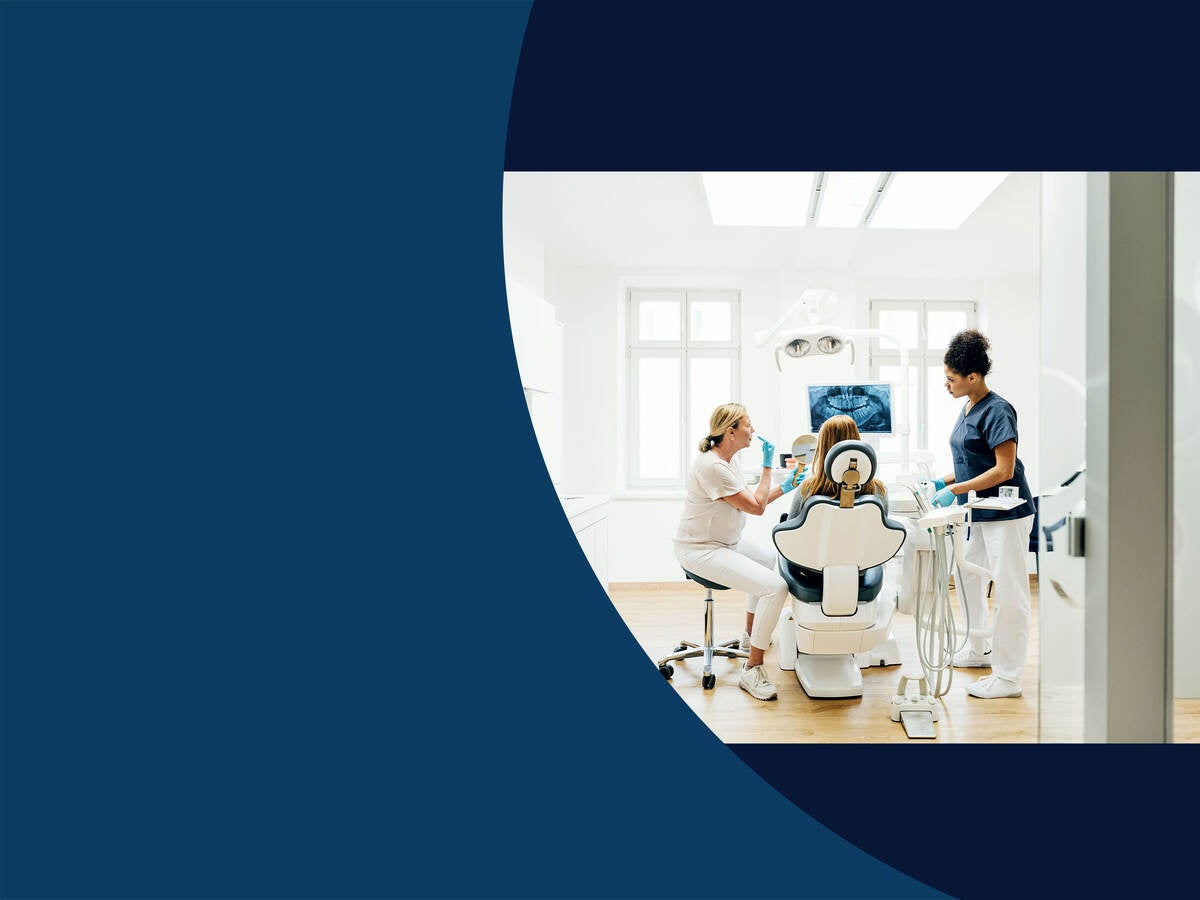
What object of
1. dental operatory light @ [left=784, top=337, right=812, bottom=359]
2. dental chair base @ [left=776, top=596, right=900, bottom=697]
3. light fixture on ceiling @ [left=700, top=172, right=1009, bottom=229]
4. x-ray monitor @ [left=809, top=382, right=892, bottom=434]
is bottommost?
dental chair base @ [left=776, top=596, right=900, bottom=697]

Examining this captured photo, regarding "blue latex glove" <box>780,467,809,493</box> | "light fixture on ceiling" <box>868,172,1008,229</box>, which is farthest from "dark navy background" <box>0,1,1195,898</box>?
"light fixture on ceiling" <box>868,172,1008,229</box>

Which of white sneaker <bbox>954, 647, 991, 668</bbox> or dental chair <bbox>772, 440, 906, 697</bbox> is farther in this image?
white sneaker <bbox>954, 647, 991, 668</bbox>

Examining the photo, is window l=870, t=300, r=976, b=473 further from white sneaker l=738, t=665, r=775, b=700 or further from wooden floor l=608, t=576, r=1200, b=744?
white sneaker l=738, t=665, r=775, b=700

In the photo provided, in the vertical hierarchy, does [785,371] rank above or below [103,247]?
above

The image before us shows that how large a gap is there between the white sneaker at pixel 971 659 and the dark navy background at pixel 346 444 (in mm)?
3053

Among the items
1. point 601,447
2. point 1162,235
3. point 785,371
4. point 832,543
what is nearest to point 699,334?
point 785,371

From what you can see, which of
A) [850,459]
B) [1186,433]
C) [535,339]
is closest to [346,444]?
[1186,433]

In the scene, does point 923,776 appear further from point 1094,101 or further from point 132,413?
point 132,413

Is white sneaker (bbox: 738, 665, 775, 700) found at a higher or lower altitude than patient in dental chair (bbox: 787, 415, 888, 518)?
lower

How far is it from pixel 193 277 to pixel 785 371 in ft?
17.6

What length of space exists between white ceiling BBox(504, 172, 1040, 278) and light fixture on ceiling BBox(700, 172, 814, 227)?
151 mm

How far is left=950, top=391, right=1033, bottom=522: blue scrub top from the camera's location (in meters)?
2.97

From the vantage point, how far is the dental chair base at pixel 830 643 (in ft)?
9.57

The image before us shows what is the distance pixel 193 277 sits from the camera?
66cm
